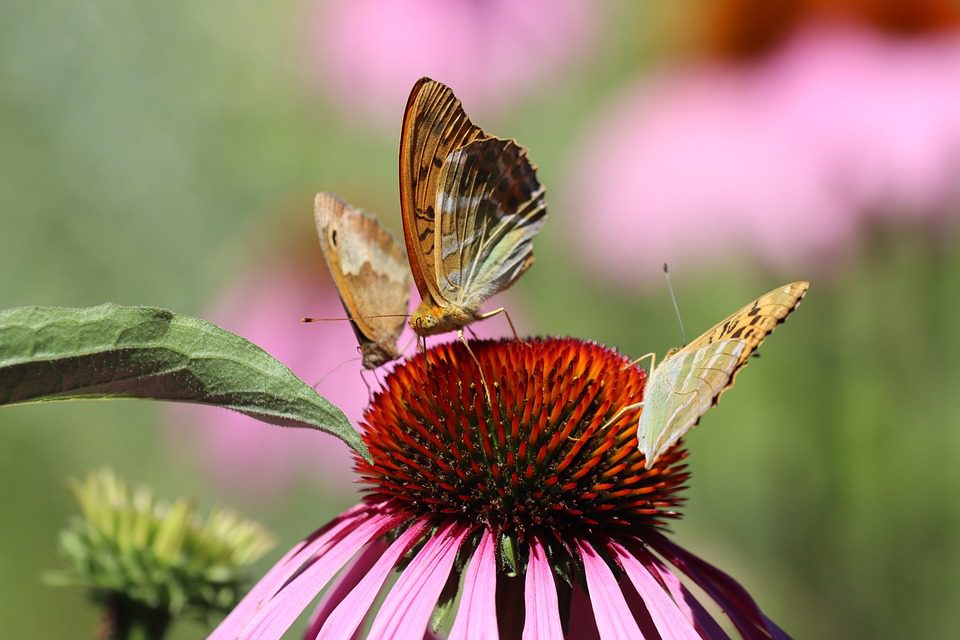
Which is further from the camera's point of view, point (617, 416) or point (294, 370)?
point (294, 370)

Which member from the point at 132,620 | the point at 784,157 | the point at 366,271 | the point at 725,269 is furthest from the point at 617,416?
the point at 725,269

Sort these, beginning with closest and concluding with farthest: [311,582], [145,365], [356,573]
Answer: [145,365], [311,582], [356,573]

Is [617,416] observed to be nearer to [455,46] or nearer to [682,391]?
[682,391]

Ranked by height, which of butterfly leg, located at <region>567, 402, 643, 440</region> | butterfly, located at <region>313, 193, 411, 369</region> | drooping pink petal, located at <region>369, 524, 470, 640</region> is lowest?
drooping pink petal, located at <region>369, 524, 470, 640</region>

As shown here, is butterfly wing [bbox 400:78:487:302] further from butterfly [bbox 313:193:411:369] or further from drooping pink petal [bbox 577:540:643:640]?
drooping pink petal [bbox 577:540:643:640]

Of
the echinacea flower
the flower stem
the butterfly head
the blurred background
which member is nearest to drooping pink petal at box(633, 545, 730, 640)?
the echinacea flower

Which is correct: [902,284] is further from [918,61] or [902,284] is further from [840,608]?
[840,608]
